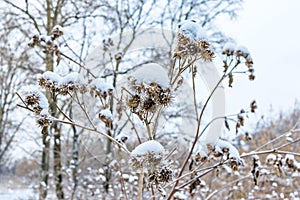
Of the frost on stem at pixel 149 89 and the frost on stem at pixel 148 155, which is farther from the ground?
the frost on stem at pixel 149 89

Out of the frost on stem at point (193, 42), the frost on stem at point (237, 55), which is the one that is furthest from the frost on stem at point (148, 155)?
the frost on stem at point (237, 55)

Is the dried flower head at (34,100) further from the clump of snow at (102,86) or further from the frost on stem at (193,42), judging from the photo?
the frost on stem at (193,42)

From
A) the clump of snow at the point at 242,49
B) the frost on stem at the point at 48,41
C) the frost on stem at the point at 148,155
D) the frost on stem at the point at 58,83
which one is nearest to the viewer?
the frost on stem at the point at 148,155

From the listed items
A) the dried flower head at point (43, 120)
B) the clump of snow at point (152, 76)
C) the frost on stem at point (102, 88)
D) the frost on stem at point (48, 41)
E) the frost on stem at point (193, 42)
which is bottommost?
the dried flower head at point (43, 120)

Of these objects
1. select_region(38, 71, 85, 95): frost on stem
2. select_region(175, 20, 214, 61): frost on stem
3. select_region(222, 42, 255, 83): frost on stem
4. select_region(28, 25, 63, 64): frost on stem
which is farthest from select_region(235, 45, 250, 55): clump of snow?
select_region(28, 25, 63, 64): frost on stem

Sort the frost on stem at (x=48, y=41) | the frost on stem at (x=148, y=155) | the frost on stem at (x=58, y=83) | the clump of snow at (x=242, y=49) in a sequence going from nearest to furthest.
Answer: the frost on stem at (x=148, y=155), the frost on stem at (x=58, y=83), the clump of snow at (x=242, y=49), the frost on stem at (x=48, y=41)

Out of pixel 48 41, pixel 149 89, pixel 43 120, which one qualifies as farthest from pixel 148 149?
pixel 48 41

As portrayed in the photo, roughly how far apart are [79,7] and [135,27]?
0.68m

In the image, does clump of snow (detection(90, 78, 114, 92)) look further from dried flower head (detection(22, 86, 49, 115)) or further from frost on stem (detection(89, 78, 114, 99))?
dried flower head (detection(22, 86, 49, 115))

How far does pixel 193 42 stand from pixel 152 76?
0.13 m

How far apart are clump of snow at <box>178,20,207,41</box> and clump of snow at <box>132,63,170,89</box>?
0.10 m

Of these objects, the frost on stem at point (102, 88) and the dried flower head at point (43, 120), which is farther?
the frost on stem at point (102, 88)

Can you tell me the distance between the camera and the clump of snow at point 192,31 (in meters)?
0.77

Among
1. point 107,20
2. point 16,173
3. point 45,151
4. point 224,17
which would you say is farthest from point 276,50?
point 16,173
